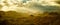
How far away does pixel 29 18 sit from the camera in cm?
100

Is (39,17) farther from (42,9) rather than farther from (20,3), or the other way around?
(20,3)

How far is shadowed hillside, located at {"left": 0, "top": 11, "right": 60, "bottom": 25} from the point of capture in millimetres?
1001

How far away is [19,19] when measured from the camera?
101 centimetres

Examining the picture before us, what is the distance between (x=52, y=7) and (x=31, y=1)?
205mm

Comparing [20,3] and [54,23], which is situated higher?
[20,3]

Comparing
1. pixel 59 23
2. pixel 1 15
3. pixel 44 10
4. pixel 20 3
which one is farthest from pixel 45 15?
pixel 1 15

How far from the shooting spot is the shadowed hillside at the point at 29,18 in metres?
1.00

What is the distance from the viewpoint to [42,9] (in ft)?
3.34

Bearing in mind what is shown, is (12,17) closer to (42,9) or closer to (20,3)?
(20,3)

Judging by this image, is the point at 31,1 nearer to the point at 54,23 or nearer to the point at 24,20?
the point at 24,20

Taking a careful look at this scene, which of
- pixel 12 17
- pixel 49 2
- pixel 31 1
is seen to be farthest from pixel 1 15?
pixel 49 2

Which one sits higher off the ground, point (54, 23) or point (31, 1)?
point (31, 1)

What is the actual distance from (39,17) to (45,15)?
0.19 ft

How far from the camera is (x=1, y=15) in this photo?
3.34 ft
